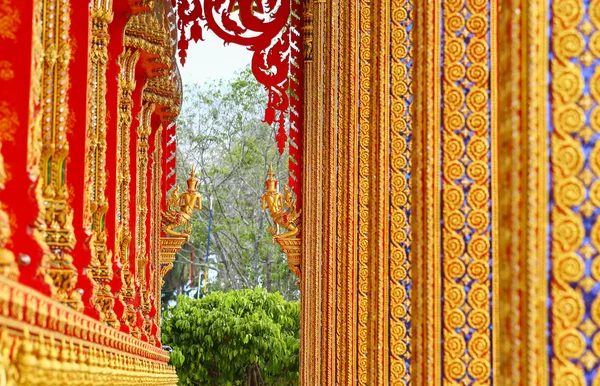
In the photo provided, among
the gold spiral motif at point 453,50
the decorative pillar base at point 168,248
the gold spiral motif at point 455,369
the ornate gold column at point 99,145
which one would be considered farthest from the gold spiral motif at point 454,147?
the decorative pillar base at point 168,248

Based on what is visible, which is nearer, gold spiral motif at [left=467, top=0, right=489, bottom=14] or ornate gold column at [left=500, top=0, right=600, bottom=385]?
ornate gold column at [left=500, top=0, right=600, bottom=385]

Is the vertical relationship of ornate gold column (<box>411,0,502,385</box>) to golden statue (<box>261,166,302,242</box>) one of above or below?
below

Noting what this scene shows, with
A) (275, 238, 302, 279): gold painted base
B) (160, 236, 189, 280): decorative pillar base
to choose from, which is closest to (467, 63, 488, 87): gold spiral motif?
(275, 238, 302, 279): gold painted base

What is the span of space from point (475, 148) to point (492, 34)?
0.42 metres

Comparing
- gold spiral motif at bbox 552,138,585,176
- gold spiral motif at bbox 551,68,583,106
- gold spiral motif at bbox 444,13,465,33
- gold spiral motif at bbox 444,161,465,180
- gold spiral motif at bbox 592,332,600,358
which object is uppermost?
gold spiral motif at bbox 444,13,465,33

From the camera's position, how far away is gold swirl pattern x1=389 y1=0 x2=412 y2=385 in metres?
4.80

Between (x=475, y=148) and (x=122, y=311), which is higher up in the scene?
(x=475, y=148)

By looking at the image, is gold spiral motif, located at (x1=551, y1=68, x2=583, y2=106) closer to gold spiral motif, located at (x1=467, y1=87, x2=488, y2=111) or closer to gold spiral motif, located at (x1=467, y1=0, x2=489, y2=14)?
gold spiral motif, located at (x1=467, y1=87, x2=488, y2=111)

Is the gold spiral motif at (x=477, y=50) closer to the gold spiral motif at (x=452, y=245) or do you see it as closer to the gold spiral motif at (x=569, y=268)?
the gold spiral motif at (x=452, y=245)

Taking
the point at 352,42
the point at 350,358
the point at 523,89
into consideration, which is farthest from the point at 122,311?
the point at 523,89

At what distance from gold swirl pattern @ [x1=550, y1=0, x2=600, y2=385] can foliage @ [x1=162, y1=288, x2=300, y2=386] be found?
13.8m

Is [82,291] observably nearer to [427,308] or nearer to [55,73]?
[55,73]

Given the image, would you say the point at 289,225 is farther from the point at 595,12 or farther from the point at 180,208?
the point at 595,12

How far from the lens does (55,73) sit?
4.90m
